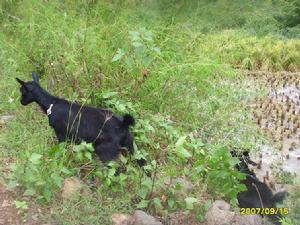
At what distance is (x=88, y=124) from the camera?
4.92 metres

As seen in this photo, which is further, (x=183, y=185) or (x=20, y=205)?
(x=183, y=185)

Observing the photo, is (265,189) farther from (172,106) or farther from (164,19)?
(164,19)

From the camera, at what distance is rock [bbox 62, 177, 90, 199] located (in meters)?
4.44

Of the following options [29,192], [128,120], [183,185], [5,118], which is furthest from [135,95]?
[29,192]

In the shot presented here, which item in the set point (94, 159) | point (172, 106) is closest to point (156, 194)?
point (94, 159)

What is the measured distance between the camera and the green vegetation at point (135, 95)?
459cm

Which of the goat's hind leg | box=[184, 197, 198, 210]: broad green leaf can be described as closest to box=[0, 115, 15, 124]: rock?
the goat's hind leg

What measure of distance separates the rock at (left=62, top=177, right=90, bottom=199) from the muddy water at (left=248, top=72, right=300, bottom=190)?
2.42 metres

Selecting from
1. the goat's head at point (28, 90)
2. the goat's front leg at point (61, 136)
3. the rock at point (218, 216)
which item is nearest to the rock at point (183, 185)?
the rock at point (218, 216)

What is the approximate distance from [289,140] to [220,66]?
2319 millimetres

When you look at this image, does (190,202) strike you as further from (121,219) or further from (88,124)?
(88,124)

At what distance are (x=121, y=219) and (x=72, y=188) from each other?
1.78 feet

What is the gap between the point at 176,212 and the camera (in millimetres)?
4629

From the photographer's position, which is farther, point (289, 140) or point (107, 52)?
point (289, 140)
